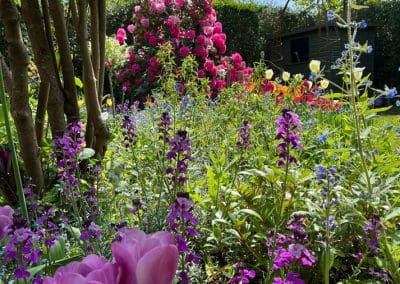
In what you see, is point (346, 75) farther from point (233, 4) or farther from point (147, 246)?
point (233, 4)

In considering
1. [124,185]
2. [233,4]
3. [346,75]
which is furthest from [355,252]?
[233,4]

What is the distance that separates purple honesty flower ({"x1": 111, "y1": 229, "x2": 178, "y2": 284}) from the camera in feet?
1.53

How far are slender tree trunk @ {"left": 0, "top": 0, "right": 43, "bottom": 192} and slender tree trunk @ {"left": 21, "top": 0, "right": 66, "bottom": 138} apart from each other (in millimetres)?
166

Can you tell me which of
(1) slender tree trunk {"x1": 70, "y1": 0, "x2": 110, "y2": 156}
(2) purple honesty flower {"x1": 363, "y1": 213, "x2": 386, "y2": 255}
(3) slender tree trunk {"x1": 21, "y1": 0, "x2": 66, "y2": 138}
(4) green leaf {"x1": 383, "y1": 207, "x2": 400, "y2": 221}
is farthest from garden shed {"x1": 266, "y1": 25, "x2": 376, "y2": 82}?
(2) purple honesty flower {"x1": 363, "y1": 213, "x2": 386, "y2": 255}

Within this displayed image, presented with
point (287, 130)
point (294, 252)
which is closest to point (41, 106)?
point (287, 130)

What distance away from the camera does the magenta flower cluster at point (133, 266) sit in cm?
46

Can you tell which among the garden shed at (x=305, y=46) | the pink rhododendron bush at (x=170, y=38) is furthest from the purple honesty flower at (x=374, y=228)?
the garden shed at (x=305, y=46)

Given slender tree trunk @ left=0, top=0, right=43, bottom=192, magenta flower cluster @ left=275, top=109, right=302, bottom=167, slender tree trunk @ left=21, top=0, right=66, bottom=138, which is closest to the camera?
magenta flower cluster @ left=275, top=109, right=302, bottom=167

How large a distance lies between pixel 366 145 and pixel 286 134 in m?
1.15

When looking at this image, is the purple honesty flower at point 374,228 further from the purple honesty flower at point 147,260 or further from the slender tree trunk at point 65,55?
the slender tree trunk at point 65,55

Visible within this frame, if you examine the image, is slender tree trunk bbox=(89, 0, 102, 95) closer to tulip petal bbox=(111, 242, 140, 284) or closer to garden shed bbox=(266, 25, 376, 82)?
tulip petal bbox=(111, 242, 140, 284)

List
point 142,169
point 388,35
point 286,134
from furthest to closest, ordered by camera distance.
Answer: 1. point 388,35
2. point 142,169
3. point 286,134

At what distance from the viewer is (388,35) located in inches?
712

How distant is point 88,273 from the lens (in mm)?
489
